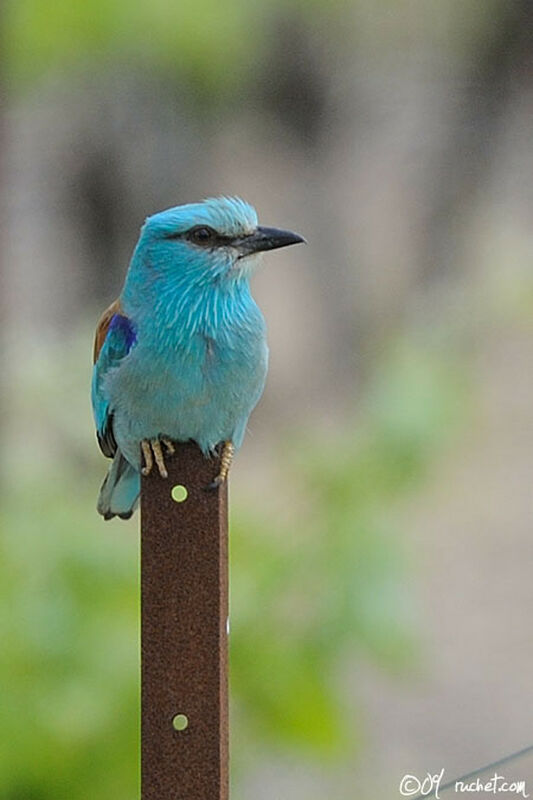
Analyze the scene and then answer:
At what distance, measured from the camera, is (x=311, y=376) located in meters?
6.36

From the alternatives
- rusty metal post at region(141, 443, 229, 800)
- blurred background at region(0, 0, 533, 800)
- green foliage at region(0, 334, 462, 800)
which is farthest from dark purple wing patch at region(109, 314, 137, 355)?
green foliage at region(0, 334, 462, 800)

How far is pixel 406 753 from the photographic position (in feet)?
13.9

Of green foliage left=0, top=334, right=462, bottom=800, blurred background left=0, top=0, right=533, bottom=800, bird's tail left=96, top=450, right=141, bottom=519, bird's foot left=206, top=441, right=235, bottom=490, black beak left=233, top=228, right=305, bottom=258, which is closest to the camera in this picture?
bird's foot left=206, top=441, right=235, bottom=490

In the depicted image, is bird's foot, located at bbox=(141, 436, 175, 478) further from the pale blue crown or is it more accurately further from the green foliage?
the green foliage

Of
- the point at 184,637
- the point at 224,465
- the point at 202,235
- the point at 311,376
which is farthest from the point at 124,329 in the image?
the point at 311,376

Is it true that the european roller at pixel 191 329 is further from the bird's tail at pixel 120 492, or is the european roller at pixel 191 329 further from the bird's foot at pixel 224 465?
the bird's tail at pixel 120 492

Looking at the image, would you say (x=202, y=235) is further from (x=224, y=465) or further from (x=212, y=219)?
(x=224, y=465)

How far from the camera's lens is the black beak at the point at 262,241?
170 centimetres

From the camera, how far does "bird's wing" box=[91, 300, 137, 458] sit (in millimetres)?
1751

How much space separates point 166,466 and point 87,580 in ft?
3.58

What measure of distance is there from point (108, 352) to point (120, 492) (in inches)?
8.3

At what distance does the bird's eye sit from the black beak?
0.03 meters

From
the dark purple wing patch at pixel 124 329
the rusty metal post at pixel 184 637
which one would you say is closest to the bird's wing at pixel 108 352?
the dark purple wing patch at pixel 124 329

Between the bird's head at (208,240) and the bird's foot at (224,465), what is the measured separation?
0.68 feet
